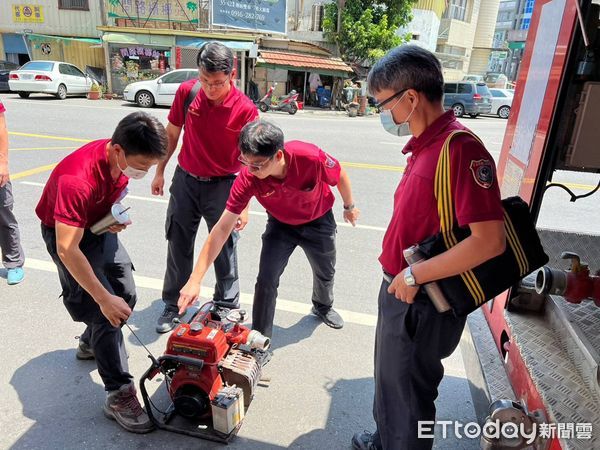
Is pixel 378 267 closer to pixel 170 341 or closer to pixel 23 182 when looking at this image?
pixel 170 341

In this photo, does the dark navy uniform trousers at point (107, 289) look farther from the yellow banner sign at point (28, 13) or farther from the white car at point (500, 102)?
the yellow banner sign at point (28, 13)

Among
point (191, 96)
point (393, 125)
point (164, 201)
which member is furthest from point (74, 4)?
point (393, 125)

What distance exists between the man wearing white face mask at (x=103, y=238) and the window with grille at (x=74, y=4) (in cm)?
2510

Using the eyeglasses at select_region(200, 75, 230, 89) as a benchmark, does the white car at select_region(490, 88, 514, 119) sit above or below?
below

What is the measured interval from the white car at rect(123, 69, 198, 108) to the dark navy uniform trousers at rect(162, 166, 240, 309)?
46.9 feet

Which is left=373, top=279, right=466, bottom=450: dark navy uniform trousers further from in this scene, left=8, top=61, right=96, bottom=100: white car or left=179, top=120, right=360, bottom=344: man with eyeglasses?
left=8, top=61, right=96, bottom=100: white car

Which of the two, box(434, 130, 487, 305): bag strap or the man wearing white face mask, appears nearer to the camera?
box(434, 130, 487, 305): bag strap

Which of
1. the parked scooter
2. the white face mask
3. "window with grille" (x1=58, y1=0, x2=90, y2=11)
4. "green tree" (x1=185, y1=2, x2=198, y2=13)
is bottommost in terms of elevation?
the parked scooter

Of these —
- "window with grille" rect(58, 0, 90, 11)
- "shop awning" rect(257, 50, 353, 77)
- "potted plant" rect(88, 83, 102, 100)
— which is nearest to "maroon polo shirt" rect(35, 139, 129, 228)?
"potted plant" rect(88, 83, 102, 100)

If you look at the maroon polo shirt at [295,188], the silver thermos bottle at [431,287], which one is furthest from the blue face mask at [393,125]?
the maroon polo shirt at [295,188]

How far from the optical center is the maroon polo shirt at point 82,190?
6.89 feet

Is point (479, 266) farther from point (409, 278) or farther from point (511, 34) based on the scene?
point (511, 34)

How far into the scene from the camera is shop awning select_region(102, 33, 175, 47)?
2039 cm

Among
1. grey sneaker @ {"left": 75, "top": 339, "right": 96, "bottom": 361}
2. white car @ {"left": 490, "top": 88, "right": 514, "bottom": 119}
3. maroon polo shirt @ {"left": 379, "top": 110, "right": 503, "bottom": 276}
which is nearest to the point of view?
maroon polo shirt @ {"left": 379, "top": 110, "right": 503, "bottom": 276}
